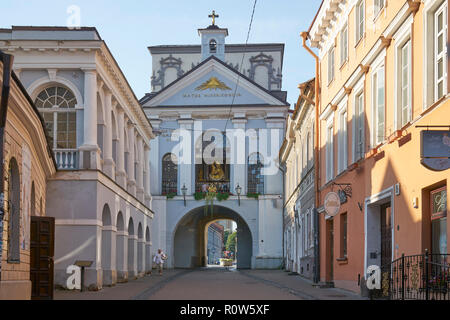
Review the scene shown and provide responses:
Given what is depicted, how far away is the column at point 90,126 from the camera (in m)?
24.7

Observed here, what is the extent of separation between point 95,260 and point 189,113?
25.4 metres

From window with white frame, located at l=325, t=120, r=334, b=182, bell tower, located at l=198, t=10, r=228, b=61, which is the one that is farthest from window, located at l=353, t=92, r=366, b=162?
bell tower, located at l=198, t=10, r=228, b=61

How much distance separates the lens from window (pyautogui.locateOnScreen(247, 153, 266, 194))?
4878cm

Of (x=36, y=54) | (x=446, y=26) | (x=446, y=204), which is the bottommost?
(x=446, y=204)

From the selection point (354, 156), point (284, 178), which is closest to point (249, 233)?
point (284, 178)

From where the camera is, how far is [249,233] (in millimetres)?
53188

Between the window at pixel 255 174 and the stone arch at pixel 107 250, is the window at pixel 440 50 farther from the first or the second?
the window at pixel 255 174

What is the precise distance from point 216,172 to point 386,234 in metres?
31.3

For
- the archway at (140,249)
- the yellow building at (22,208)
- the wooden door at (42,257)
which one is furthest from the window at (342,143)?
the archway at (140,249)

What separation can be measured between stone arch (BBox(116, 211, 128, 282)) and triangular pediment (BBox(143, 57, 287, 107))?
19726mm

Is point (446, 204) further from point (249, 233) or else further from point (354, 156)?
point (249, 233)

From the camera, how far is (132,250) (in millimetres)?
33750

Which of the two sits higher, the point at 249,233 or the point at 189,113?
the point at 189,113

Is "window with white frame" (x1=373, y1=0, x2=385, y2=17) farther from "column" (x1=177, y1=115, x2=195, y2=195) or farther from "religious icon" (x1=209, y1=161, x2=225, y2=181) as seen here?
"religious icon" (x1=209, y1=161, x2=225, y2=181)
